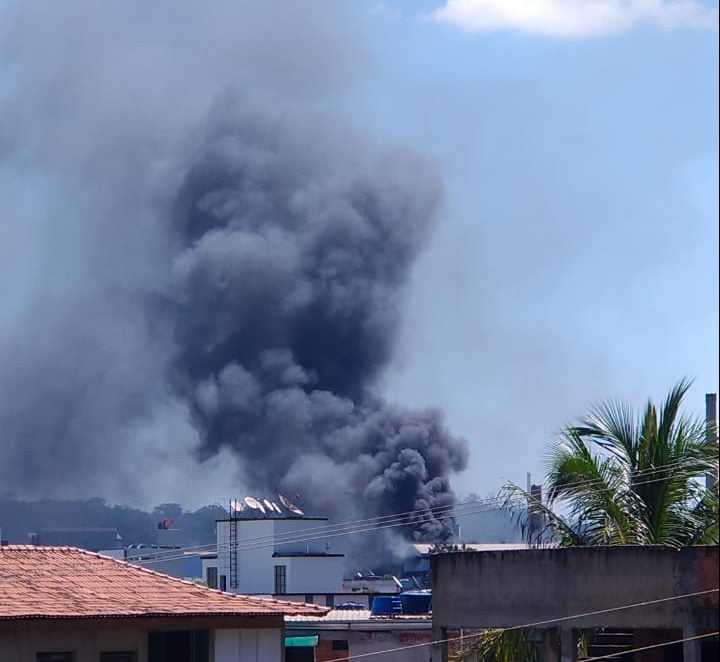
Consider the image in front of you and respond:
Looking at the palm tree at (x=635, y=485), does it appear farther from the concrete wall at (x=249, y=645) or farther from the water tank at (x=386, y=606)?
the water tank at (x=386, y=606)

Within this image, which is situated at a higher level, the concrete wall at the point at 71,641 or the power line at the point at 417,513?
the power line at the point at 417,513

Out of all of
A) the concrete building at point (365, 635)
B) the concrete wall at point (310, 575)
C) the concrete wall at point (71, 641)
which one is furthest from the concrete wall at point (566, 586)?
the concrete wall at point (310, 575)

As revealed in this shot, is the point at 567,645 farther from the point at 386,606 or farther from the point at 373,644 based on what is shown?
the point at 386,606

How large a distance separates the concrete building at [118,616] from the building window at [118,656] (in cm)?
2

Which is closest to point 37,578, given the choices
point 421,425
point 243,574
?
point 243,574

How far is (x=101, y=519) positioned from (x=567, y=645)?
157 metres

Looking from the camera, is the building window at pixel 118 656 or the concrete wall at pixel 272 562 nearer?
the building window at pixel 118 656

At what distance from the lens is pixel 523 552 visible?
63.4ft

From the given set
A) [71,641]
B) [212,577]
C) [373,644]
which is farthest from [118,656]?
[212,577]

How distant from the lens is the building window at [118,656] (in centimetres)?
2253

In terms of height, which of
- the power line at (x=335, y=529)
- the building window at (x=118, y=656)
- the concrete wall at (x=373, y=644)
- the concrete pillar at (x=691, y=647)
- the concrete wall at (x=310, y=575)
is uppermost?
the power line at (x=335, y=529)

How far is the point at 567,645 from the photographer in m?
18.4

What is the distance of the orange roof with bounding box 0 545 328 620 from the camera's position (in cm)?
2208

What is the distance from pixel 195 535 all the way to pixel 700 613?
163773 mm
